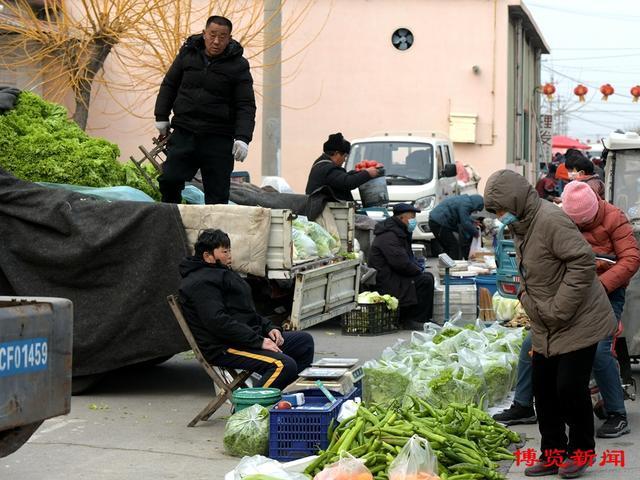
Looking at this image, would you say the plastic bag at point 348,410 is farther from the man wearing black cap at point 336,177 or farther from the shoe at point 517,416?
the man wearing black cap at point 336,177

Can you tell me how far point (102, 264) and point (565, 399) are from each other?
3.93 m

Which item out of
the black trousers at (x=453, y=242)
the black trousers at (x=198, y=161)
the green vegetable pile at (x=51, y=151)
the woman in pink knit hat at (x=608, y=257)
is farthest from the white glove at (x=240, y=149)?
the black trousers at (x=453, y=242)

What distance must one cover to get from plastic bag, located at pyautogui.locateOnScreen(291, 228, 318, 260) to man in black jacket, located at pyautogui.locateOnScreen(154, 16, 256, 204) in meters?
0.77

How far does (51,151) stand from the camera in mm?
10391

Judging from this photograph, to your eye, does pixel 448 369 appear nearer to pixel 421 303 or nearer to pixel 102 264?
pixel 102 264

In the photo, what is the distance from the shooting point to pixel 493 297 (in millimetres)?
12961

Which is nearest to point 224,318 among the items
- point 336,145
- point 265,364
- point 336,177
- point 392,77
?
point 265,364

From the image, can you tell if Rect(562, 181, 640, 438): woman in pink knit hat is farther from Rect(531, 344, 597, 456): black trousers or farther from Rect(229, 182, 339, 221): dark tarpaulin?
Rect(229, 182, 339, 221): dark tarpaulin

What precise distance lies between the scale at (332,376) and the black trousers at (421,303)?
502cm

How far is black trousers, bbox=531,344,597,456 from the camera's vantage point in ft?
23.0

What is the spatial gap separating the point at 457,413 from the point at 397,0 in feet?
76.0

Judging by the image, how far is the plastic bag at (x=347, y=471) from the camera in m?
6.43

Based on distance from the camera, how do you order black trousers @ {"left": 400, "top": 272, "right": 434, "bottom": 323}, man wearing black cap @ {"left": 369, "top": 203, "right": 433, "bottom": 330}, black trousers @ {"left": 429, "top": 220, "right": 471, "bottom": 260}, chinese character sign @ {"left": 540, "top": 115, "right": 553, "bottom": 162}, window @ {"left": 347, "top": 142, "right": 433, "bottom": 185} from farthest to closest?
A: chinese character sign @ {"left": 540, "top": 115, "right": 553, "bottom": 162}
window @ {"left": 347, "top": 142, "right": 433, "bottom": 185}
black trousers @ {"left": 429, "top": 220, "right": 471, "bottom": 260}
black trousers @ {"left": 400, "top": 272, "right": 434, "bottom": 323}
man wearing black cap @ {"left": 369, "top": 203, "right": 433, "bottom": 330}

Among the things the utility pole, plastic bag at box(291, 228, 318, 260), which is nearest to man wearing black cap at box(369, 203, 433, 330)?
plastic bag at box(291, 228, 318, 260)
